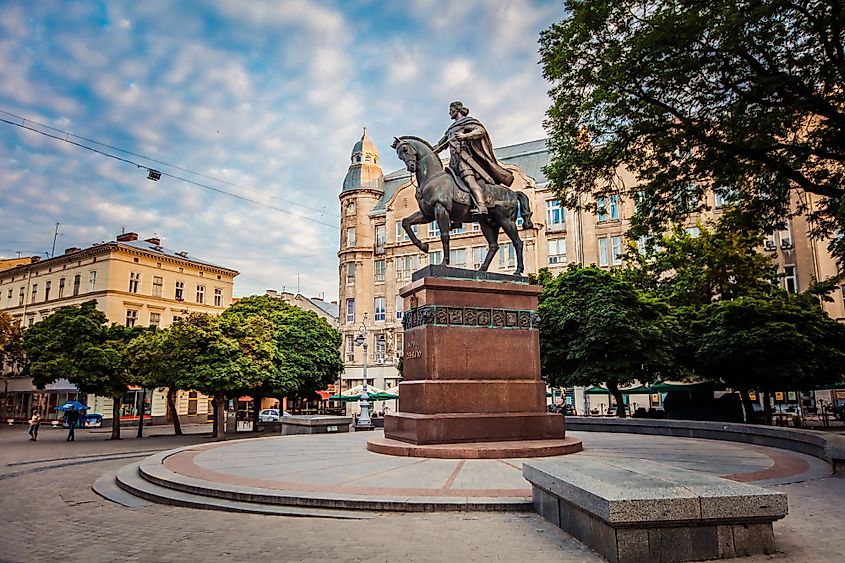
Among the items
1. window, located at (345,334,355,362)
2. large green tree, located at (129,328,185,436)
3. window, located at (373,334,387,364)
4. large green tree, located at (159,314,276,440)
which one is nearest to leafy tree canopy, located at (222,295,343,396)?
large green tree, located at (159,314,276,440)

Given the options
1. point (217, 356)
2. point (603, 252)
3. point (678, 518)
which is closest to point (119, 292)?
point (217, 356)

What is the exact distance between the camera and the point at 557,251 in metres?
50.8

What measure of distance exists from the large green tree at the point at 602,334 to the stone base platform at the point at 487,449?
52.8ft

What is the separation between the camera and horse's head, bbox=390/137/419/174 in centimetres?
1305

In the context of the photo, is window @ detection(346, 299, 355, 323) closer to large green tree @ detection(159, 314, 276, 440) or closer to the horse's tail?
large green tree @ detection(159, 314, 276, 440)

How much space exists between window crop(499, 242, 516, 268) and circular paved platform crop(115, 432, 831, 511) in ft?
126

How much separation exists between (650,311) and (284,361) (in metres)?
20.3

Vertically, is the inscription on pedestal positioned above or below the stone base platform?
above

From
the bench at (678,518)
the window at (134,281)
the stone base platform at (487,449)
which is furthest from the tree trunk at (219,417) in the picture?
the bench at (678,518)

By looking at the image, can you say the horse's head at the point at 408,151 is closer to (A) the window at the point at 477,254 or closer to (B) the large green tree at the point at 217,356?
(B) the large green tree at the point at 217,356

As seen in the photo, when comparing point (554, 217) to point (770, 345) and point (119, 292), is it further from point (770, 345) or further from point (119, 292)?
point (119, 292)

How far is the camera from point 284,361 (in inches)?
1394

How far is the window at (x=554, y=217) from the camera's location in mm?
50875

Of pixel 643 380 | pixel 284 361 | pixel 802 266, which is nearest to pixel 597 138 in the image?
pixel 643 380
